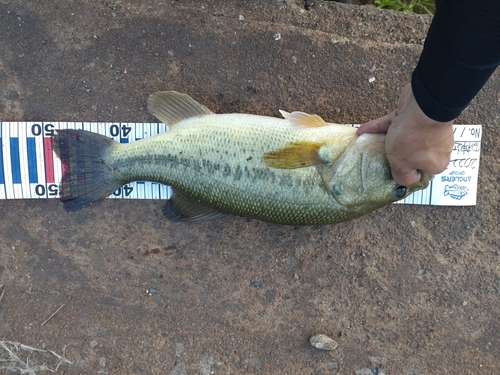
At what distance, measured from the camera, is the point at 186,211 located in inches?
109

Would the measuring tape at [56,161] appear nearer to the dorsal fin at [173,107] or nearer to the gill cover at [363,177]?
the dorsal fin at [173,107]

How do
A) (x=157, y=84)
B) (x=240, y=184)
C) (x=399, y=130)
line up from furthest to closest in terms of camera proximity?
(x=157, y=84) < (x=240, y=184) < (x=399, y=130)

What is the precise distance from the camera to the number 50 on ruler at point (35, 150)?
2912 millimetres

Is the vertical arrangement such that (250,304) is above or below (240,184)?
below

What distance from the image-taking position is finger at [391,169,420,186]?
220 centimetres

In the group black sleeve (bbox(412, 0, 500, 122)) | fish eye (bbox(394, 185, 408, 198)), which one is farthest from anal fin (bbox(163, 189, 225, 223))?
black sleeve (bbox(412, 0, 500, 122))

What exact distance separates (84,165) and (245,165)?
116 cm

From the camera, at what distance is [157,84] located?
2.93 metres

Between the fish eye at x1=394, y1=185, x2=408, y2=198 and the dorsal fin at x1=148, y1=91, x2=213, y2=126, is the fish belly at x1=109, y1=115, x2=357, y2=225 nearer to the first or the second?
the dorsal fin at x1=148, y1=91, x2=213, y2=126

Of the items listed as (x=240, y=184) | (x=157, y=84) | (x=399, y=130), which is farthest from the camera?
(x=157, y=84)

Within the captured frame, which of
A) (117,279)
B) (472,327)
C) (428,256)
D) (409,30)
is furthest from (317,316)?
(409,30)

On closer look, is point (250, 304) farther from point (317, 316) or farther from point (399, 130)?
point (399, 130)

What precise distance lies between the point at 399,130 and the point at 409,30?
141 centimetres

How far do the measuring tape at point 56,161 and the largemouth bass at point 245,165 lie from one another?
0.64 ft
